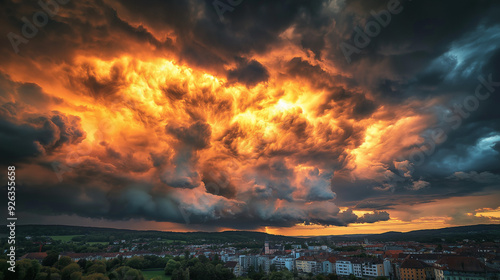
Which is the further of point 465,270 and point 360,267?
point 360,267

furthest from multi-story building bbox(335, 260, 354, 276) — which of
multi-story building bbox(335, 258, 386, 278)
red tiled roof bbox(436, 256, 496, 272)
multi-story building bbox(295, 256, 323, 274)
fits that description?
red tiled roof bbox(436, 256, 496, 272)

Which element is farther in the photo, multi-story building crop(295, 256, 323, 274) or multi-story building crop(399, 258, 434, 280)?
multi-story building crop(295, 256, 323, 274)

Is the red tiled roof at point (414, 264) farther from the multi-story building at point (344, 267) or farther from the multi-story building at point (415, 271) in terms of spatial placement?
the multi-story building at point (344, 267)

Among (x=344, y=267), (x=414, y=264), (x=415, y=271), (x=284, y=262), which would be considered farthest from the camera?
(x=284, y=262)

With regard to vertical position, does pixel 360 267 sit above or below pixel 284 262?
above

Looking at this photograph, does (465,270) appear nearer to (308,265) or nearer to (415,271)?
(415,271)

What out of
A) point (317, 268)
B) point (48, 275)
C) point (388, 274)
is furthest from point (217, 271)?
point (388, 274)

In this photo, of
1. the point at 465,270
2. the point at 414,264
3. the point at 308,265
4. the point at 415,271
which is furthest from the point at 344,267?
the point at 465,270

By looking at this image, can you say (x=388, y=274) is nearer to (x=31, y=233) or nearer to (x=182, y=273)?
(x=182, y=273)

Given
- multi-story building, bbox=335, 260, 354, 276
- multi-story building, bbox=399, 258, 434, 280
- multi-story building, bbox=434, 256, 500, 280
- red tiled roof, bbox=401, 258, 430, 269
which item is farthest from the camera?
multi-story building, bbox=335, 260, 354, 276

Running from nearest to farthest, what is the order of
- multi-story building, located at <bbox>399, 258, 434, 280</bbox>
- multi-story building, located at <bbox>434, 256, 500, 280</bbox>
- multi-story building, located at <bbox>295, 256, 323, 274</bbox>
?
multi-story building, located at <bbox>434, 256, 500, 280</bbox>
multi-story building, located at <bbox>399, 258, 434, 280</bbox>
multi-story building, located at <bbox>295, 256, 323, 274</bbox>

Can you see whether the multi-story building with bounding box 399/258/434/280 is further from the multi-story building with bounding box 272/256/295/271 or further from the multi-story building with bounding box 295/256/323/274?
the multi-story building with bounding box 272/256/295/271

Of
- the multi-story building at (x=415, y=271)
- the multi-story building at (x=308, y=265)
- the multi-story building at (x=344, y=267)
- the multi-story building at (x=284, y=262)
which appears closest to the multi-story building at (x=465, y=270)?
the multi-story building at (x=415, y=271)
